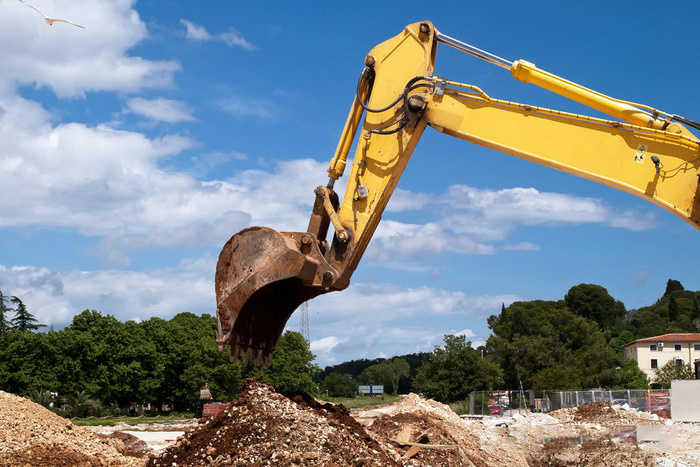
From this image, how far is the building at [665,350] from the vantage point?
7181 cm

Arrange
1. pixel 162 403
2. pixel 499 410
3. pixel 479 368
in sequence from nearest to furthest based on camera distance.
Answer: pixel 499 410
pixel 479 368
pixel 162 403

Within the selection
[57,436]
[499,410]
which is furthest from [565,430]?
[57,436]

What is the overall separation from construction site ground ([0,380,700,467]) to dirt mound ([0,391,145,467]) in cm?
1

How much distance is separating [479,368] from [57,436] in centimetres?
3655

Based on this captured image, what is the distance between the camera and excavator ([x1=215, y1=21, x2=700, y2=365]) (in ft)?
27.4

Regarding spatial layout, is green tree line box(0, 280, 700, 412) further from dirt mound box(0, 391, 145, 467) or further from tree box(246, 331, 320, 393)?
dirt mound box(0, 391, 145, 467)

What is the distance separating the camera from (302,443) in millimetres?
9164

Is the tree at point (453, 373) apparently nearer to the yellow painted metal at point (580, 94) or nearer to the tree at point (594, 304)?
the yellow painted metal at point (580, 94)

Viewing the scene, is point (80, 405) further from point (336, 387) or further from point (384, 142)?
point (336, 387)

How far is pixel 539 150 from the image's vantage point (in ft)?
29.1

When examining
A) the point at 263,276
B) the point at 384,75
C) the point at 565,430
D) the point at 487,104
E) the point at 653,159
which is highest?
the point at 384,75

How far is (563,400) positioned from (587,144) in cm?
2979

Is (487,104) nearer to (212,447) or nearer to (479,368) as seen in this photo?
(212,447)

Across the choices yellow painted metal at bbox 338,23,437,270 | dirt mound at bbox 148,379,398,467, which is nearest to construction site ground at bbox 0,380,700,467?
dirt mound at bbox 148,379,398,467
